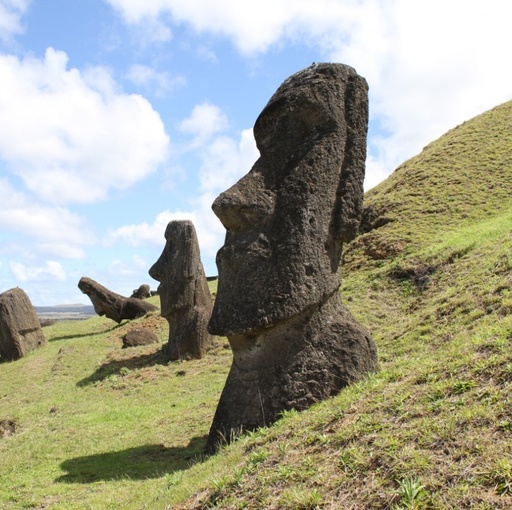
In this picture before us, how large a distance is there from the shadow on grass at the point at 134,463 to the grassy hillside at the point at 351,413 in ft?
0.12

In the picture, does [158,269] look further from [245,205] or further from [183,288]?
[245,205]

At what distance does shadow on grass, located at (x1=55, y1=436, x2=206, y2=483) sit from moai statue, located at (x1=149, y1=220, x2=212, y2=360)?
6.86m

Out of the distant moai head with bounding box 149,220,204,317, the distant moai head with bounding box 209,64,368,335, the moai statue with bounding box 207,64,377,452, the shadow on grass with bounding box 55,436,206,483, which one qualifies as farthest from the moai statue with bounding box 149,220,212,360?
the distant moai head with bounding box 209,64,368,335

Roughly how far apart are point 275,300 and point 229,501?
2.56 meters

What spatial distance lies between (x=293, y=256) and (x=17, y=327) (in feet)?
52.0

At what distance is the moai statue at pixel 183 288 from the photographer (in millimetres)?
14938

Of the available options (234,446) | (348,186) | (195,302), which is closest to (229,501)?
(234,446)

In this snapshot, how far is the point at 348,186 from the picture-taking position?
7340mm

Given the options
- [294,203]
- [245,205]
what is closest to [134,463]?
[245,205]

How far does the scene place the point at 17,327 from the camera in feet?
65.3

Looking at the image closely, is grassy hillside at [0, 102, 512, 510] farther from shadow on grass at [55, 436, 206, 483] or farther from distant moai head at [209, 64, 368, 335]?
distant moai head at [209, 64, 368, 335]

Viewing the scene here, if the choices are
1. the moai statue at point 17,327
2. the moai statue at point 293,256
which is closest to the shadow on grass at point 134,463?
the moai statue at point 293,256

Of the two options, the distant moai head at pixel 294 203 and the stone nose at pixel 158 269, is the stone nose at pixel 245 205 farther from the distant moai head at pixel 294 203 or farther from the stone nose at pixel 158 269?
the stone nose at pixel 158 269

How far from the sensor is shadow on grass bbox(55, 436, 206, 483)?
673cm
